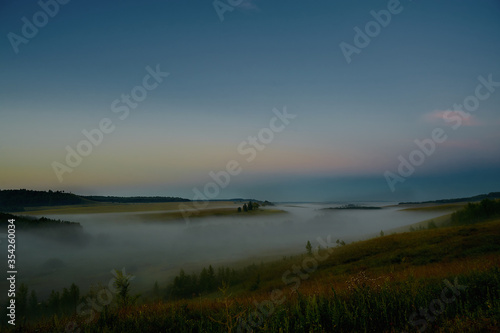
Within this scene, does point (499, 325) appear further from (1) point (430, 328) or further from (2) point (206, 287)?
(2) point (206, 287)

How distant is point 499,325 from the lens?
5289 millimetres

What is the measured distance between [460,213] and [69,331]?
127m

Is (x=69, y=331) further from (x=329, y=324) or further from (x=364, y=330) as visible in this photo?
(x=364, y=330)

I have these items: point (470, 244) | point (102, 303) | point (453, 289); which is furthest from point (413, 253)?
point (102, 303)

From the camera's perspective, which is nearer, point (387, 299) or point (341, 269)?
point (387, 299)

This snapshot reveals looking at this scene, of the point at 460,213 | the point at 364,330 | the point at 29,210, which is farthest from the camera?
the point at 460,213

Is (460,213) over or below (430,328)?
below

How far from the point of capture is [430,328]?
5.59 meters

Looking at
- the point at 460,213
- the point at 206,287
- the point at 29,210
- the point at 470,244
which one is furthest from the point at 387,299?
the point at 460,213

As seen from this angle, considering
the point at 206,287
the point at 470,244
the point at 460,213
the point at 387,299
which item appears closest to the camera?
the point at 387,299

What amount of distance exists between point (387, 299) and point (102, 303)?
9.39 m

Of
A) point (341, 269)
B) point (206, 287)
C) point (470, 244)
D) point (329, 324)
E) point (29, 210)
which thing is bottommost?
point (206, 287)

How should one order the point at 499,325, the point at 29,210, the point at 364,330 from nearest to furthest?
1. the point at 499,325
2. the point at 364,330
3. the point at 29,210

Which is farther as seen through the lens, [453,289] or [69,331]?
[453,289]
